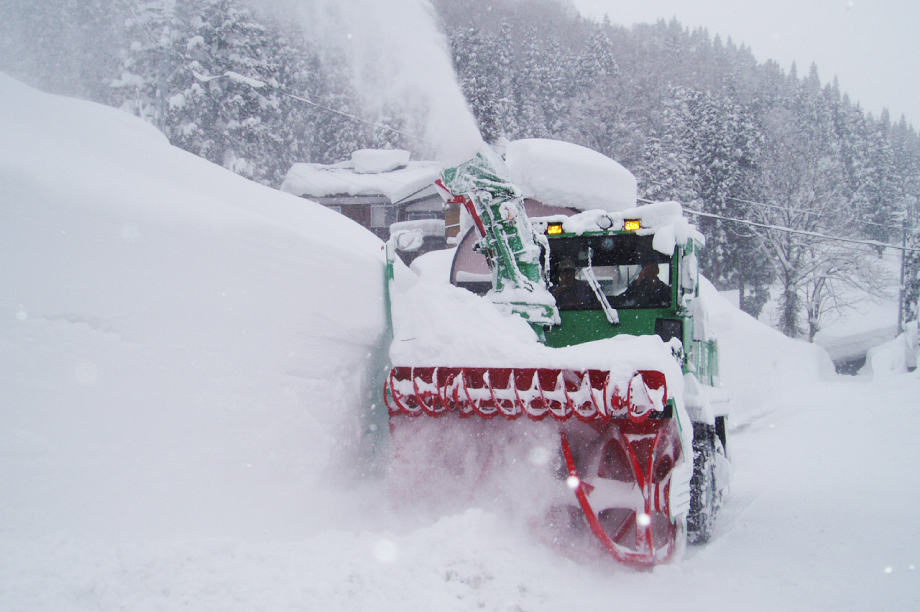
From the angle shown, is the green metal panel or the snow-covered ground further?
the green metal panel

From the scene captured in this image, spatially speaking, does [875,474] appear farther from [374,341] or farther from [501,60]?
[501,60]

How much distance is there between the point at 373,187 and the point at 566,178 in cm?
2351

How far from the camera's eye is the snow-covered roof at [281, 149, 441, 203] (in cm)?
3444

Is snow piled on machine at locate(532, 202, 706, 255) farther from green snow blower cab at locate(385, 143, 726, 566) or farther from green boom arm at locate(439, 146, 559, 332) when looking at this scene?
green boom arm at locate(439, 146, 559, 332)

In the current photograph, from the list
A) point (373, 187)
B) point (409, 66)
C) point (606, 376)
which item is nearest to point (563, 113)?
point (373, 187)

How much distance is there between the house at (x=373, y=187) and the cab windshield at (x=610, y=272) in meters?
27.8

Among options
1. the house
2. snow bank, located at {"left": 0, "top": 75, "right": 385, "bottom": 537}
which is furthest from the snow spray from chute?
the house

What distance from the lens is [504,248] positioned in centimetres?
601

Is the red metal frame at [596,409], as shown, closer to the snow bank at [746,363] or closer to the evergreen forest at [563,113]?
the evergreen forest at [563,113]

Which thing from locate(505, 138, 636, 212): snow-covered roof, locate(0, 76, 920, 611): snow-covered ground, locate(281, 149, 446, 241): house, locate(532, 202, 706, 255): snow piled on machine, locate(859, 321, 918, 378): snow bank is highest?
locate(281, 149, 446, 241): house

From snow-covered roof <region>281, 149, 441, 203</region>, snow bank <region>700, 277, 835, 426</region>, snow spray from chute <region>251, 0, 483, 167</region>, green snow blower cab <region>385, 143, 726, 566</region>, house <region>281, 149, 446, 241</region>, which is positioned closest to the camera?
green snow blower cab <region>385, 143, 726, 566</region>

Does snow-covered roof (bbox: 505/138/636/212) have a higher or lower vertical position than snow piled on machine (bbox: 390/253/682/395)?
higher

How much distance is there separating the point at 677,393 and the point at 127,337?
354 cm

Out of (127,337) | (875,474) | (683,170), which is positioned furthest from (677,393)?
(683,170)
